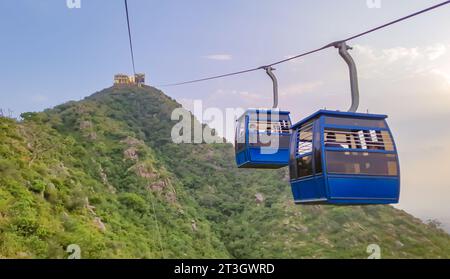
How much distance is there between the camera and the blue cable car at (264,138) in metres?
12.6

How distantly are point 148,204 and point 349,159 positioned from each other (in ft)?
108

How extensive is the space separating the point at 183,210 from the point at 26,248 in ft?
88.1

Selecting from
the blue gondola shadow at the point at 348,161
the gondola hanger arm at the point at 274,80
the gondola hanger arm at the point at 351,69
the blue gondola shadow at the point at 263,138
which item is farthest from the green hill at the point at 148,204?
the gondola hanger arm at the point at 351,69

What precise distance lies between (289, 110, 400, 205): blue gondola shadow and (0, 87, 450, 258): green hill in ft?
43.6

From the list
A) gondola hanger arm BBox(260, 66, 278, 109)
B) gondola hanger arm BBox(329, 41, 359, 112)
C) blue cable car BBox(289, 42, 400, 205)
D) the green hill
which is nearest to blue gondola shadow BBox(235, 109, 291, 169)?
gondola hanger arm BBox(260, 66, 278, 109)

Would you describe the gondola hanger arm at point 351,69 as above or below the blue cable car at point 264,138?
above

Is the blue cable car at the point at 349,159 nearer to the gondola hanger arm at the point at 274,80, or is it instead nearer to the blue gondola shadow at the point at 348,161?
the blue gondola shadow at the point at 348,161

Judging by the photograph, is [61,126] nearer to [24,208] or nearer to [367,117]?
[24,208]

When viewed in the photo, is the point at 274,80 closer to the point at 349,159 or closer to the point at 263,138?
the point at 263,138

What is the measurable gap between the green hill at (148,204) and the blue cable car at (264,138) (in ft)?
34.8

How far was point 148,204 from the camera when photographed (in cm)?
3900

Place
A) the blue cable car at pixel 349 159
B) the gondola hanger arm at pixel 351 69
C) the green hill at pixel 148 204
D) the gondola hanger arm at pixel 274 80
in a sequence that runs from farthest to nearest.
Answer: the green hill at pixel 148 204, the gondola hanger arm at pixel 274 80, the blue cable car at pixel 349 159, the gondola hanger arm at pixel 351 69

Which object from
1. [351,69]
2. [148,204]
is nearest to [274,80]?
[351,69]

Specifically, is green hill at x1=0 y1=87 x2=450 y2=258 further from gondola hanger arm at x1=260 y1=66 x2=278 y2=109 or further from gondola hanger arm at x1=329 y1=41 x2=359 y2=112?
gondola hanger arm at x1=329 y1=41 x2=359 y2=112
